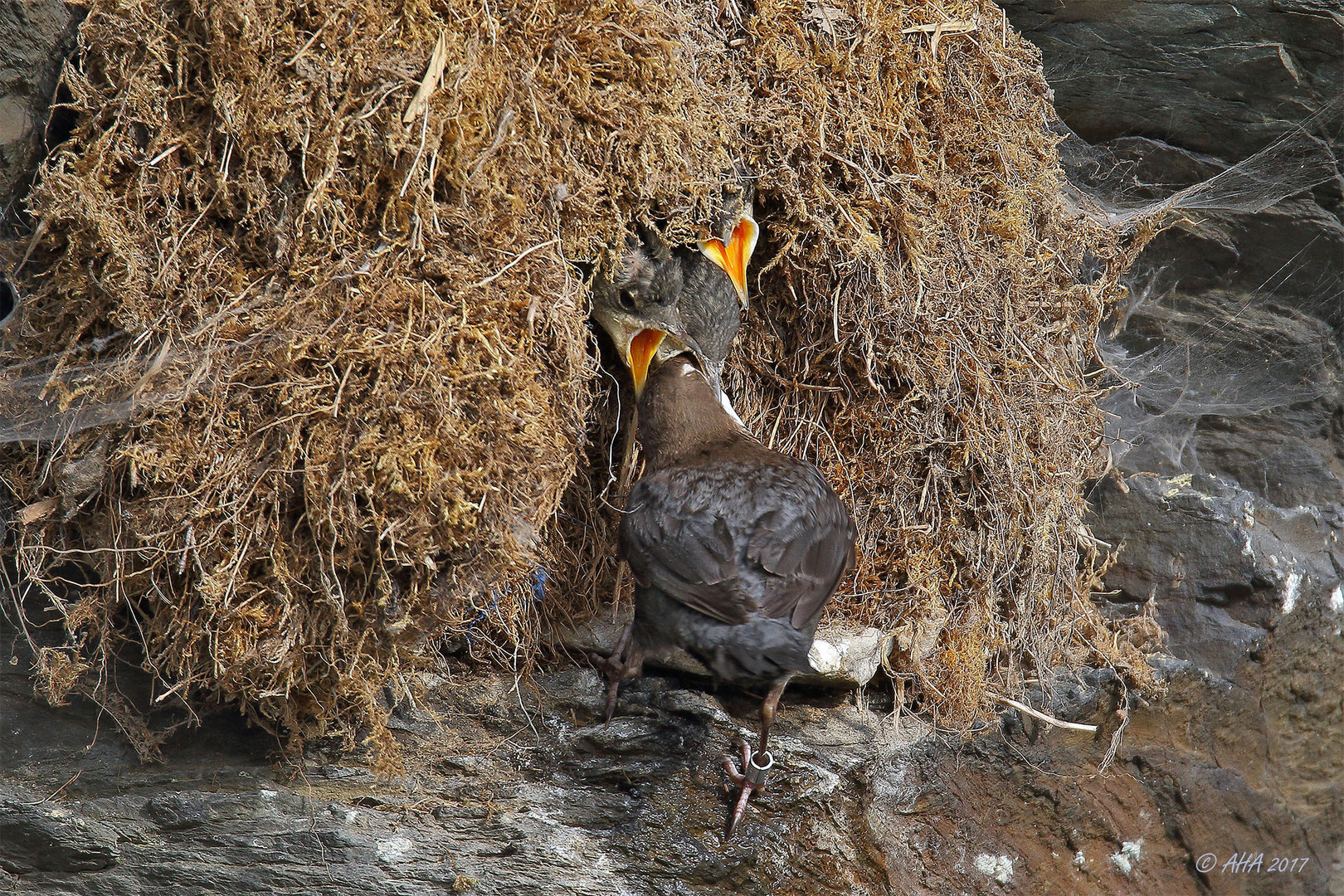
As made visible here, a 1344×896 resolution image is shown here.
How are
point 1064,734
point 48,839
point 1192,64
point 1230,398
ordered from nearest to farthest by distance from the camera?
1. point 48,839
2. point 1064,734
3. point 1192,64
4. point 1230,398

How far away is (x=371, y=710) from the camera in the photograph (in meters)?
2.67

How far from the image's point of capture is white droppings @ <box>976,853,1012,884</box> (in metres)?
3.41

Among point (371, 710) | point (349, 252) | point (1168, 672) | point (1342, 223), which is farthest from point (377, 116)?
point (1342, 223)

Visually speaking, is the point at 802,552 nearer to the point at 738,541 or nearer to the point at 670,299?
the point at 738,541

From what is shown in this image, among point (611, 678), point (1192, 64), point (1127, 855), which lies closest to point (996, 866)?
point (1127, 855)

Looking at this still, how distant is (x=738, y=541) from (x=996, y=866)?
1.48m

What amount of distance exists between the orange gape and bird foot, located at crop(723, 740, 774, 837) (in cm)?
117

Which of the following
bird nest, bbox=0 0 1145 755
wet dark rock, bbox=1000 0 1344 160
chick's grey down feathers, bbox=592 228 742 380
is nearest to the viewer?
bird nest, bbox=0 0 1145 755

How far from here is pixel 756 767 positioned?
2.91 metres

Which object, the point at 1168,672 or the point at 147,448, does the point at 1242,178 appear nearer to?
the point at 1168,672

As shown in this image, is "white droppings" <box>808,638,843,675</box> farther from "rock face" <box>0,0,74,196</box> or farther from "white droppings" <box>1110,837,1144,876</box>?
"rock face" <box>0,0,74,196</box>

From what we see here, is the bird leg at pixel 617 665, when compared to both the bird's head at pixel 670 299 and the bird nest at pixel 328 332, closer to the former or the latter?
the bird nest at pixel 328 332

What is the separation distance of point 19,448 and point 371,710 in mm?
1126

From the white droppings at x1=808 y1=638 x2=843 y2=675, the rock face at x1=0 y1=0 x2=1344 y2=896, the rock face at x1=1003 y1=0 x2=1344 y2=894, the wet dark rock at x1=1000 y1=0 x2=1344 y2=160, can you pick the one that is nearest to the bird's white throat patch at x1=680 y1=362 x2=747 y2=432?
the white droppings at x1=808 y1=638 x2=843 y2=675
